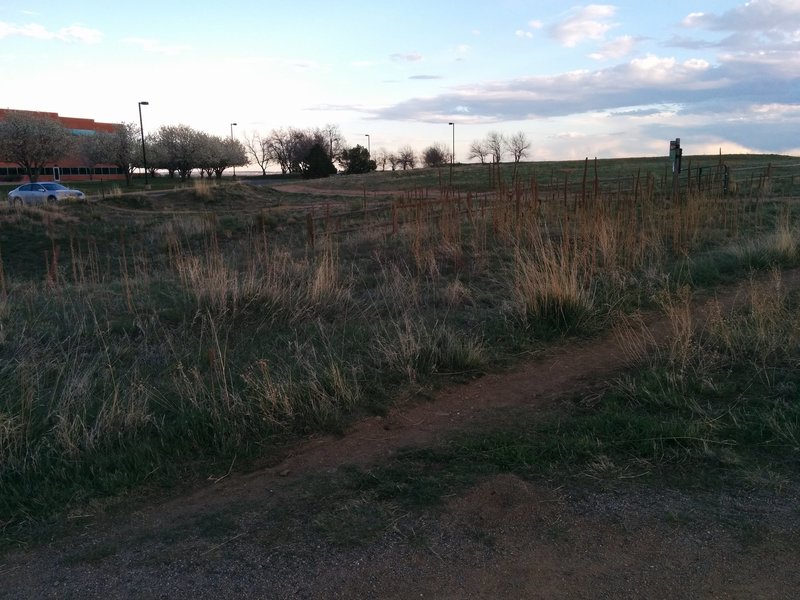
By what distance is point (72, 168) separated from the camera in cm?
7500

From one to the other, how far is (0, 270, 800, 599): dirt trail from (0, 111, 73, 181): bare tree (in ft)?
186

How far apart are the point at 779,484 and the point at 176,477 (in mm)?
3202

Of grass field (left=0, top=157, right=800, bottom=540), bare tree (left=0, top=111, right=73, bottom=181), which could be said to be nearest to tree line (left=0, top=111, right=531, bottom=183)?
bare tree (left=0, top=111, right=73, bottom=181)

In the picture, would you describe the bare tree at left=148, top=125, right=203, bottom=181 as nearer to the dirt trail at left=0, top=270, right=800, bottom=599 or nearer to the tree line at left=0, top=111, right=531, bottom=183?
the tree line at left=0, top=111, right=531, bottom=183

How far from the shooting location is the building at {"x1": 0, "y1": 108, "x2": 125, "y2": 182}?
214 ft

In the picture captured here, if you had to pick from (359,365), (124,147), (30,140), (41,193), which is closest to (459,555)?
(359,365)

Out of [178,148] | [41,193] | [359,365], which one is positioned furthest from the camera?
[178,148]

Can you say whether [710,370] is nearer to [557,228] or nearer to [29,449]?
[29,449]

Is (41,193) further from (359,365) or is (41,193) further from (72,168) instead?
(72,168)

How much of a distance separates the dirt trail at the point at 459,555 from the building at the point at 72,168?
67.1m

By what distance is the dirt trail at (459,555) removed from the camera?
2707 millimetres

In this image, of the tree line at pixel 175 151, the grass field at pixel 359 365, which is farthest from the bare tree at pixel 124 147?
the grass field at pixel 359 365

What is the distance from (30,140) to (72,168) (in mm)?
25264

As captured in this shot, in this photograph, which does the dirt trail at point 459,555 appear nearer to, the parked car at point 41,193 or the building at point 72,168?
the parked car at point 41,193
